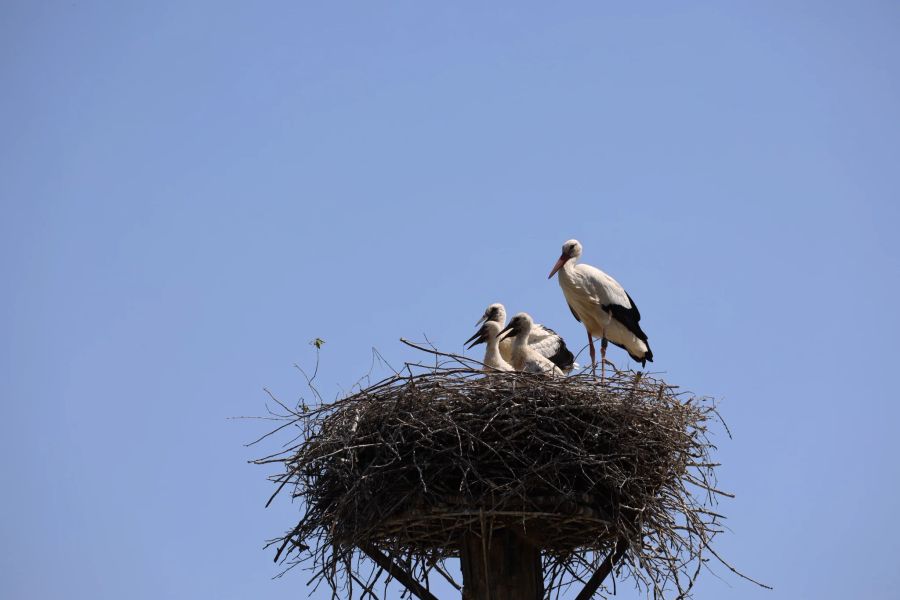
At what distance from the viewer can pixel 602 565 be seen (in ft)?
22.2

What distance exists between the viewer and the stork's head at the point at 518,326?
9406 mm

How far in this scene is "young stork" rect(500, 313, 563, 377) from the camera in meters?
8.77

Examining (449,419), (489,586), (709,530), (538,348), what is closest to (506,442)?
(449,419)

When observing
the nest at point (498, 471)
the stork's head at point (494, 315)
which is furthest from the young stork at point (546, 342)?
the nest at point (498, 471)

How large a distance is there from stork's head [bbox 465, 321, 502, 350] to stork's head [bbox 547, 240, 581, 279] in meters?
1.22

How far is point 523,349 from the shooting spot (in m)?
9.20

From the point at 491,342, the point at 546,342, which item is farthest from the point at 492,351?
the point at 546,342

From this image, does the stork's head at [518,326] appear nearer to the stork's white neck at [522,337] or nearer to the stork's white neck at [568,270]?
the stork's white neck at [522,337]

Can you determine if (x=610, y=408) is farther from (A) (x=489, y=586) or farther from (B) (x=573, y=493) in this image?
(A) (x=489, y=586)

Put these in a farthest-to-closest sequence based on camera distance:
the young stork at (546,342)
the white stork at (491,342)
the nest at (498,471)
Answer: the young stork at (546,342), the white stork at (491,342), the nest at (498,471)

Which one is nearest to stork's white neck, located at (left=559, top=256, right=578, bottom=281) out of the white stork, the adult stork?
the adult stork

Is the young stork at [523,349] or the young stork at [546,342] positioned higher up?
the young stork at [546,342]

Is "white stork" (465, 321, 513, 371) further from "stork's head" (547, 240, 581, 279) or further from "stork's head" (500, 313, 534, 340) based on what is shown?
"stork's head" (547, 240, 581, 279)

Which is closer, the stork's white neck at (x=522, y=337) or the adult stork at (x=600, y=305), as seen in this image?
the stork's white neck at (x=522, y=337)
